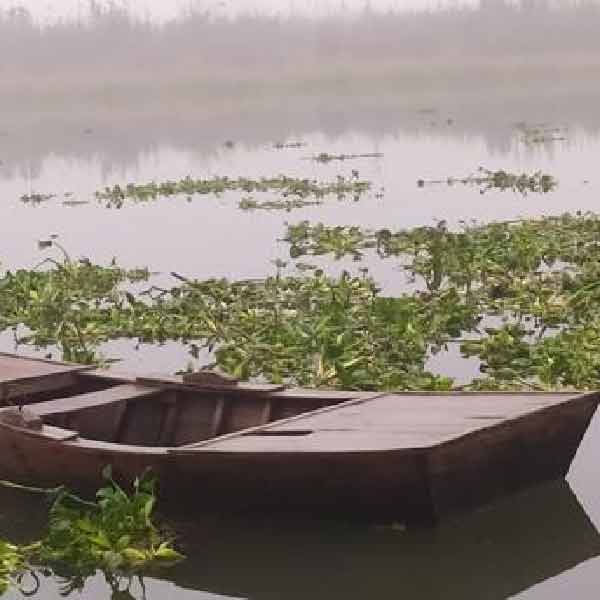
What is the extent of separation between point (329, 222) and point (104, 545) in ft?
61.8

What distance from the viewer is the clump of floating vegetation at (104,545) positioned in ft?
30.3

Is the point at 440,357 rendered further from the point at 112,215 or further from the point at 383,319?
the point at 112,215

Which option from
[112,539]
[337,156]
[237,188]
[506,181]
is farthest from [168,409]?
[337,156]

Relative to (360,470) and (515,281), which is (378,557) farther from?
(515,281)

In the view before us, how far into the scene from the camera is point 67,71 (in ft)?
439

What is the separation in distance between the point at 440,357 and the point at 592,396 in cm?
511

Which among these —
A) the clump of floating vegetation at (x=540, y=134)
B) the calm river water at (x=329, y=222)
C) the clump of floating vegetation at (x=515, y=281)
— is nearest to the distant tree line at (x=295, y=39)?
the calm river water at (x=329, y=222)

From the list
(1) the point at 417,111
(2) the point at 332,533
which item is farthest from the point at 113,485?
(1) the point at 417,111

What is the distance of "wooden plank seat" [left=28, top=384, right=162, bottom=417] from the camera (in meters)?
10.9

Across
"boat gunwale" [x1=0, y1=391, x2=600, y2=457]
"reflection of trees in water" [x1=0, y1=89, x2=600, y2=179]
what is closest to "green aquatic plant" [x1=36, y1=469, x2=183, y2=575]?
"boat gunwale" [x1=0, y1=391, x2=600, y2=457]

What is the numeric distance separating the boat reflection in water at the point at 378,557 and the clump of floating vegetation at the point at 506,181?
22737 mm

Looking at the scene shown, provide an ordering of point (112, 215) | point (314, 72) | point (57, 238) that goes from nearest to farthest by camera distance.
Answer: point (57, 238) → point (112, 215) → point (314, 72)

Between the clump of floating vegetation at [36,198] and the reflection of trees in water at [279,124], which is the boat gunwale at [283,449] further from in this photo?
the reflection of trees in water at [279,124]

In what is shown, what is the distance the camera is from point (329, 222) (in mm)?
27656
